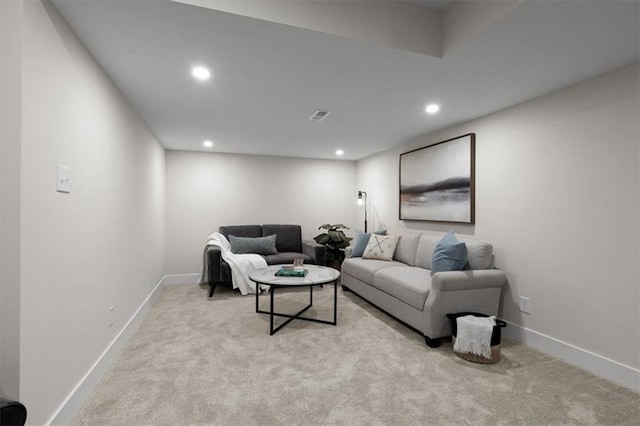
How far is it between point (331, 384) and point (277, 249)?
10.7 ft

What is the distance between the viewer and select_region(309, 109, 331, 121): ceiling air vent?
3.09m

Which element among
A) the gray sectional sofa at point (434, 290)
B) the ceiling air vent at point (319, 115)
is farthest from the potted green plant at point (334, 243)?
the ceiling air vent at point (319, 115)

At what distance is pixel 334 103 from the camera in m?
2.86

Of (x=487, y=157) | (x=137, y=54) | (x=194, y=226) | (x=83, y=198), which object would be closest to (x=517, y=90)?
(x=487, y=157)

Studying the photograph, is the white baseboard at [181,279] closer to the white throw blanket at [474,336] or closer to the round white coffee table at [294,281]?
the round white coffee table at [294,281]

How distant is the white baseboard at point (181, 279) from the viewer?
190 inches

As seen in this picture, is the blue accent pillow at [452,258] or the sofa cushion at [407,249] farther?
the sofa cushion at [407,249]

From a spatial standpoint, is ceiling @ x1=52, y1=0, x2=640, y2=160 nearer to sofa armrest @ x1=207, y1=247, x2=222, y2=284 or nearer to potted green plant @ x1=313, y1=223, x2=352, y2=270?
sofa armrest @ x1=207, y1=247, x2=222, y2=284

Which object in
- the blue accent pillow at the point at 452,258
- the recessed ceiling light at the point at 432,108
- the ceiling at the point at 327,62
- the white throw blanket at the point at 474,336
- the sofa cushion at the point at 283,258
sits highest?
the recessed ceiling light at the point at 432,108

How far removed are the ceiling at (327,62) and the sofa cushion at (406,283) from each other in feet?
5.58

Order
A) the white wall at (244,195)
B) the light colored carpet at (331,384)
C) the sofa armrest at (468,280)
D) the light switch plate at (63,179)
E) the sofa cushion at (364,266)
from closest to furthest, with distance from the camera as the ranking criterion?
the light switch plate at (63,179), the light colored carpet at (331,384), the sofa armrest at (468,280), the sofa cushion at (364,266), the white wall at (244,195)

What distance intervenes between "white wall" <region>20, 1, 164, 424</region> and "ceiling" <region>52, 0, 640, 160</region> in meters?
0.27

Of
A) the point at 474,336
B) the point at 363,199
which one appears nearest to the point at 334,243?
the point at 363,199

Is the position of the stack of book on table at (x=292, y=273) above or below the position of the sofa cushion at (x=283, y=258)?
above
